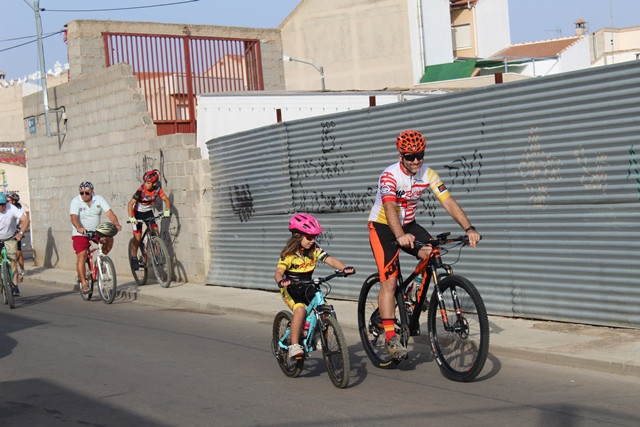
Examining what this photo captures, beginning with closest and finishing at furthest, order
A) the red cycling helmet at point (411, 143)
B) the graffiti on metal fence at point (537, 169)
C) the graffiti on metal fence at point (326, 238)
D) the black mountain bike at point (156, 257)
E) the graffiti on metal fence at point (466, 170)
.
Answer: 1. the red cycling helmet at point (411, 143)
2. the graffiti on metal fence at point (537, 169)
3. the graffiti on metal fence at point (466, 170)
4. the graffiti on metal fence at point (326, 238)
5. the black mountain bike at point (156, 257)

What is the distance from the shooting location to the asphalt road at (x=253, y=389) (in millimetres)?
6438

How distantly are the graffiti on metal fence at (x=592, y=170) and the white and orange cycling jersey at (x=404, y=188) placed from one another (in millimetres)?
1985

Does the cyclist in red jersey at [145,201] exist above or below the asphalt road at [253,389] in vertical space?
above

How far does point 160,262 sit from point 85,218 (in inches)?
59.0

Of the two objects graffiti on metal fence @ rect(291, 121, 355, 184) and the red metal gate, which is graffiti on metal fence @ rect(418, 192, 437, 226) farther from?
the red metal gate

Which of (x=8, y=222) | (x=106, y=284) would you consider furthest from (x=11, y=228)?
(x=106, y=284)

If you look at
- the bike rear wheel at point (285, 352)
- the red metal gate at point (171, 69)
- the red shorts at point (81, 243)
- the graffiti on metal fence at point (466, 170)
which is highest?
the red metal gate at point (171, 69)

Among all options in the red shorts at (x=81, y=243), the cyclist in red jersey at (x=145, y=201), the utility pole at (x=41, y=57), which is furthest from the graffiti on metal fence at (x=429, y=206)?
the utility pole at (x=41, y=57)

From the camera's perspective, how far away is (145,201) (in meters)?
15.9

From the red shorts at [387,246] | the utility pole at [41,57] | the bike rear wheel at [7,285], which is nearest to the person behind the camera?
the red shorts at [387,246]

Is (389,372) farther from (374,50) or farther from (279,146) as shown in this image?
(374,50)

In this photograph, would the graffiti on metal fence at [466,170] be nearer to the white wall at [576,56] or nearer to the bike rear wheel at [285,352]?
the bike rear wheel at [285,352]

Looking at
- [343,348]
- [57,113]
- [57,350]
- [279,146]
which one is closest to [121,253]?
[57,113]

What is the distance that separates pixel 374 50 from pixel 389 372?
44.7 meters
